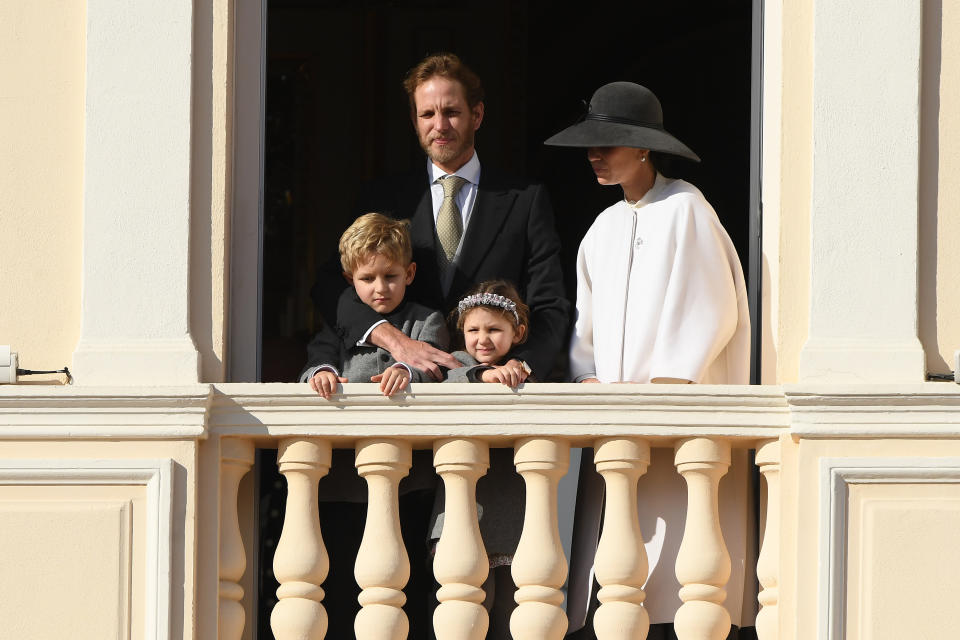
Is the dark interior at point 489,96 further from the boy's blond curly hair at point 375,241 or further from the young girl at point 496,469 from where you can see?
the young girl at point 496,469

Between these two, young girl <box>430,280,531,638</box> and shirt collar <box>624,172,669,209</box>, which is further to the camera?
shirt collar <box>624,172,669,209</box>

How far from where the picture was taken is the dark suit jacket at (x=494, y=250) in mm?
6113

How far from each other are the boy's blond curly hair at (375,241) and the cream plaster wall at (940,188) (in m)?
1.54

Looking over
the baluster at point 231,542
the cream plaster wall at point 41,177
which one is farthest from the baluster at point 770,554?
the cream plaster wall at point 41,177

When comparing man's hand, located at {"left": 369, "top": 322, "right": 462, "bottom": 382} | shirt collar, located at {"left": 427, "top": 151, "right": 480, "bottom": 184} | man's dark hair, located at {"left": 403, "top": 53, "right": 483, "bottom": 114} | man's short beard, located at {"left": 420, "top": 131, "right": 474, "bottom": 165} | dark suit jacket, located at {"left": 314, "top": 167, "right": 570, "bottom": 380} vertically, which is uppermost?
man's dark hair, located at {"left": 403, "top": 53, "right": 483, "bottom": 114}

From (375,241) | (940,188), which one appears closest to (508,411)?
(375,241)

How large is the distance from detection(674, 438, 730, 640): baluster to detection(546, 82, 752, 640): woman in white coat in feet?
0.49

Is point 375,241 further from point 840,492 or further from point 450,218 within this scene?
point 840,492

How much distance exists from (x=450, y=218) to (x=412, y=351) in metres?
0.60

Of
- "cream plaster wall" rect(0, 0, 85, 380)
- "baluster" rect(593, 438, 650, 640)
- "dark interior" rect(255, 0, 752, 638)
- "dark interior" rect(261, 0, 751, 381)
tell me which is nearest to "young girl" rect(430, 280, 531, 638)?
"baluster" rect(593, 438, 650, 640)

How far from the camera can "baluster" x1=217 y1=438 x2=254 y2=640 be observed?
5547 millimetres

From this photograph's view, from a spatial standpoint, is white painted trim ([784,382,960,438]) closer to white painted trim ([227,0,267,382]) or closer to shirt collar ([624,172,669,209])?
shirt collar ([624,172,669,209])

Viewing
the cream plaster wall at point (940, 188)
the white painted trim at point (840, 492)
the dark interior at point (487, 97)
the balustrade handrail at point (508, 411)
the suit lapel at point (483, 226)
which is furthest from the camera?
the dark interior at point (487, 97)

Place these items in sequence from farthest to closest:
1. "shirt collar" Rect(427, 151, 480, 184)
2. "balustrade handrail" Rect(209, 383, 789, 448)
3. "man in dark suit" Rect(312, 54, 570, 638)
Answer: "shirt collar" Rect(427, 151, 480, 184)
"man in dark suit" Rect(312, 54, 570, 638)
"balustrade handrail" Rect(209, 383, 789, 448)
